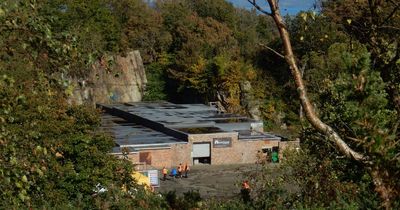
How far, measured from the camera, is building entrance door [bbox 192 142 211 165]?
108ft

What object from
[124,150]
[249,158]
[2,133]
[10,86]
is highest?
[10,86]

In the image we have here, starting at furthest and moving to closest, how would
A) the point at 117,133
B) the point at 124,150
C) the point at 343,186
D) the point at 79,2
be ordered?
the point at 79,2, the point at 117,133, the point at 124,150, the point at 343,186

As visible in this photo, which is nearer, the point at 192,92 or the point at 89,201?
the point at 89,201

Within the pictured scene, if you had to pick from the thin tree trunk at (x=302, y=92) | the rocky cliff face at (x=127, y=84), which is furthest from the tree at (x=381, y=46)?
the rocky cliff face at (x=127, y=84)

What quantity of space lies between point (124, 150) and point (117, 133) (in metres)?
17.5

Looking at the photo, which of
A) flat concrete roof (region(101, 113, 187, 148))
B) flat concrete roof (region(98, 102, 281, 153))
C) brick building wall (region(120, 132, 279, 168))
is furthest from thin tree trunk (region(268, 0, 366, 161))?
brick building wall (region(120, 132, 279, 168))

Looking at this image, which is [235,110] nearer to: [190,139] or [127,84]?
[127,84]

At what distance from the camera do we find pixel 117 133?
112 feet

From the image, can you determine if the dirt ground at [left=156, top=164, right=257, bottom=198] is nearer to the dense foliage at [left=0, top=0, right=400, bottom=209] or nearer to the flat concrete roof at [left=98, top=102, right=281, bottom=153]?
the flat concrete roof at [left=98, top=102, right=281, bottom=153]

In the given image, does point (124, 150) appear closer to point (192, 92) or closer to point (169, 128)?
point (169, 128)

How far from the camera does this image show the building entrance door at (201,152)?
33.0 metres

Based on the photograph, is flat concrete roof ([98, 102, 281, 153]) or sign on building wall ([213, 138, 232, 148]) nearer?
flat concrete roof ([98, 102, 281, 153])

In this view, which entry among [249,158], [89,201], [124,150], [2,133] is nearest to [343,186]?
[89,201]

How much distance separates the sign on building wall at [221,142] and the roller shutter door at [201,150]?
1.37ft
